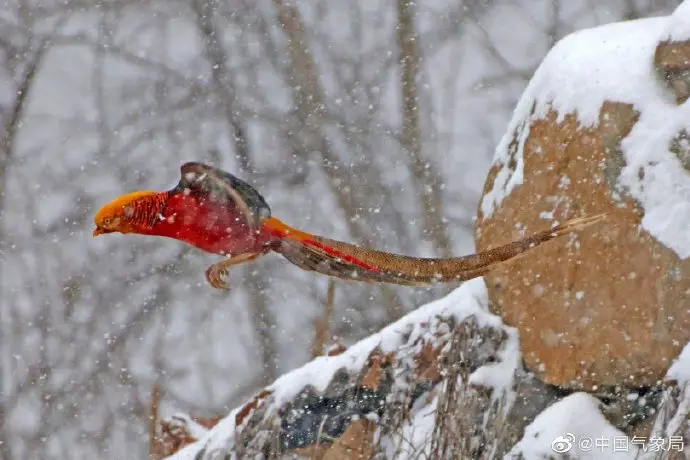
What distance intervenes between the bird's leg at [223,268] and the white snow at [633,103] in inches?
53.2

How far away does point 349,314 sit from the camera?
8805mm

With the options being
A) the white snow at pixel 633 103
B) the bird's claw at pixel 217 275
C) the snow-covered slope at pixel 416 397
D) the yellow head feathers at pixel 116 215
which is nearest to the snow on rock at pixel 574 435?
the snow-covered slope at pixel 416 397

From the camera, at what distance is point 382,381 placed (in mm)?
3639

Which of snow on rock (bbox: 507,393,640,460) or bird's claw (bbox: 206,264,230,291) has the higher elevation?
bird's claw (bbox: 206,264,230,291)

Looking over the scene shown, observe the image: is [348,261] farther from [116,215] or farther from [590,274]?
[590,274]

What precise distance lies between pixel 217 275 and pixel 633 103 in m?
1.47

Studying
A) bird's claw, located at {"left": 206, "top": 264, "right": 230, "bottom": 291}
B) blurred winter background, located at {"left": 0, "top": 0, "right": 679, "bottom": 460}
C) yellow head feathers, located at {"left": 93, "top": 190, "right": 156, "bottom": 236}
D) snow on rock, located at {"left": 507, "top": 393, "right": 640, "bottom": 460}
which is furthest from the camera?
blurred winter background, located at {"left": 0, "top": 0, "right": 679, "bottom": 460}

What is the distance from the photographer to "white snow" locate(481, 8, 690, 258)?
2.98 metres

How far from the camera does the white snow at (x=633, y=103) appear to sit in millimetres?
2980

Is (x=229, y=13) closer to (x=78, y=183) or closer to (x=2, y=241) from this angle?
(x=78, y=183)

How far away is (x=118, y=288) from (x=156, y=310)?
432 mm

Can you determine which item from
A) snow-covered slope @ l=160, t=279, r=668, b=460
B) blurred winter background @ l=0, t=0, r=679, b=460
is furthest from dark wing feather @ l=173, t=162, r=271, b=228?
blurred winter background @ l=0, t=0, r=679, b=460

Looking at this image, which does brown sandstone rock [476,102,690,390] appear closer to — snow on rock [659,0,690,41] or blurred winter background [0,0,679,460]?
snow on rock [659,0,690,41]

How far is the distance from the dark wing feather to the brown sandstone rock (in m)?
1.35
